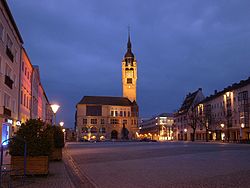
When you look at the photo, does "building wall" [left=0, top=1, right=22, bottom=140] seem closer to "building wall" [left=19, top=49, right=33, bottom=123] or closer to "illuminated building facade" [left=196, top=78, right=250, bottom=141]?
"building wall" [left=19, top=49, right=33, bottom=123]

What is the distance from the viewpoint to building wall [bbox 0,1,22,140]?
34.1m

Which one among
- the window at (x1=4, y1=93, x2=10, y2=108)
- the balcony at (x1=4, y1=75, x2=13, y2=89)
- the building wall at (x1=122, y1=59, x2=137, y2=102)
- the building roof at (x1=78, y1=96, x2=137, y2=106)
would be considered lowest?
the window at (x1=4, y1=93, x2=10, y2=108)

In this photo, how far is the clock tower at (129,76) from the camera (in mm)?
154125

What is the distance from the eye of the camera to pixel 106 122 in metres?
143

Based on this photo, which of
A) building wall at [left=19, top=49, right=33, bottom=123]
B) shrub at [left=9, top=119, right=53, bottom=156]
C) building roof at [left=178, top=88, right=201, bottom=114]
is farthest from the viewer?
building roof at [left=178, top=88, right=201, bottom=114]

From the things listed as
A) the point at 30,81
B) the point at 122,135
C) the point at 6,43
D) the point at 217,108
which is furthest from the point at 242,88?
the point at 122,135

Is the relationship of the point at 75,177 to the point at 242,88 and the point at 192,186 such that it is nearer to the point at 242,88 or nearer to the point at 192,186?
the point at 192,186

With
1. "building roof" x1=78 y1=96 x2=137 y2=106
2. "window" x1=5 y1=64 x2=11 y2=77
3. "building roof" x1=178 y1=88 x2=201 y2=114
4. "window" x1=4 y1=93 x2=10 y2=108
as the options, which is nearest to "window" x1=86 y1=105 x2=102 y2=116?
"building roof" x1=78 y1=96 x2=137 y2=106

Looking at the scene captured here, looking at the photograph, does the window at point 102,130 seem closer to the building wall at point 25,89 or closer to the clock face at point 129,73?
the clock face at point 129,73

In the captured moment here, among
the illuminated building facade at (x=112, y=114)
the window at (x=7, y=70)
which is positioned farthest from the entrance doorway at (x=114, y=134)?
the window at (x=7, y=70)

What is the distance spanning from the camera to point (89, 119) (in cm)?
14075

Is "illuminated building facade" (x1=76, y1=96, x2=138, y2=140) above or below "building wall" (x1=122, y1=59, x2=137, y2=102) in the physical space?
below

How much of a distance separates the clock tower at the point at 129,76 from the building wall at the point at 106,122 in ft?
31.2

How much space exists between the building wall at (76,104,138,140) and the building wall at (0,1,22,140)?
3675 inches
